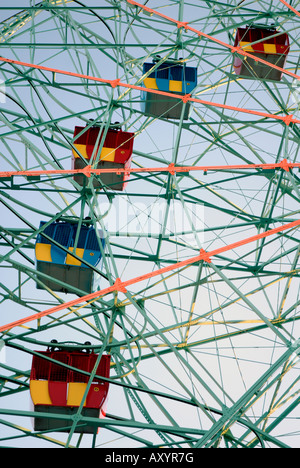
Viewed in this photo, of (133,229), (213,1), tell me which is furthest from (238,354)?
(213,1)

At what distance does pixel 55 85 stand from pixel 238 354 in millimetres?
16748

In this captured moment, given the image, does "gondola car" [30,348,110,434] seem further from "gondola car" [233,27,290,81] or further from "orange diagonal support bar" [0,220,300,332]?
Result: "gondola car" [233,27,290,81]

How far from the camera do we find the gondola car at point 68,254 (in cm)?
2795

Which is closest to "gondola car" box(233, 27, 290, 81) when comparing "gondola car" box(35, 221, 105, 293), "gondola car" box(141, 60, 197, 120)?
"gondola car" box(141, 60, 197, 120)

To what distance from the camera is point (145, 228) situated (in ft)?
112

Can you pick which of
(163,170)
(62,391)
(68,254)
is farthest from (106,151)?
(62,391)

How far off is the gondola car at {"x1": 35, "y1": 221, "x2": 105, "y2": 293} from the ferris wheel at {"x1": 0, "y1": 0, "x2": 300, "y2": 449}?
56 mm

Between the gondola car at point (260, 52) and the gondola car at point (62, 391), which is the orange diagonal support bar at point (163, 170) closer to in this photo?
the gondola car at point (62, 391)

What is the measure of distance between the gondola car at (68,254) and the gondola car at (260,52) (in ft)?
30.1

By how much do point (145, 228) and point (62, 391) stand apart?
10647mm

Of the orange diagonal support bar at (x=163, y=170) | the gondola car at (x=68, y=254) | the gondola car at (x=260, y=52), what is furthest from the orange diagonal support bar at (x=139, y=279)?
the gondola car at (x=260, y=52)

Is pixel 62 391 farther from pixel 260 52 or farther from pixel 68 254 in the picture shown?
pixel 260 52
